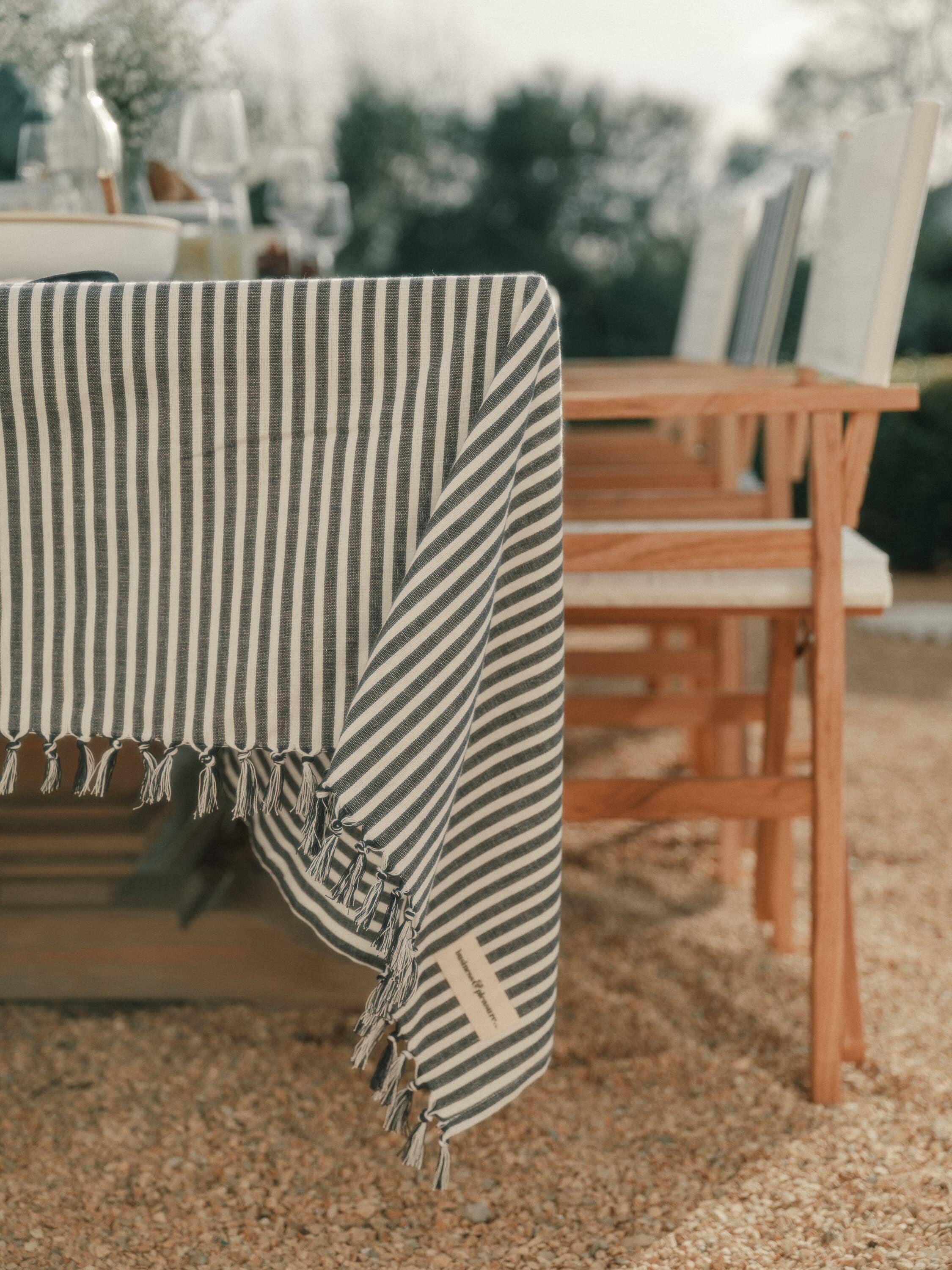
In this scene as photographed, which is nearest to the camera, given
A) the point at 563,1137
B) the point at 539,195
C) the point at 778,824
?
the point at 563,1137

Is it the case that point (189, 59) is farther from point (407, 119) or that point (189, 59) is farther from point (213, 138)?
point (407, 119)

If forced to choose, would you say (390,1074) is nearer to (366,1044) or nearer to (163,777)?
(366,1044)

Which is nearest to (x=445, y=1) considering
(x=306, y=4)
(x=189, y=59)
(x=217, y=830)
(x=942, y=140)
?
(x=306, y=4)

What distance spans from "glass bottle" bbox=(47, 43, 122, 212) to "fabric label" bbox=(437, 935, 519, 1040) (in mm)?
1056

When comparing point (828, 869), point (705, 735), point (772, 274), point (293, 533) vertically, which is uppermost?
point (772, 274)

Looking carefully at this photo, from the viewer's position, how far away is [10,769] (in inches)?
37.2

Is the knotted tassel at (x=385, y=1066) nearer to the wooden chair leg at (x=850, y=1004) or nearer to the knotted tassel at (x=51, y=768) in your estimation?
the knotted tassel at (x=51, y=768)

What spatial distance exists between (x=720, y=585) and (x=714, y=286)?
6.70 ft

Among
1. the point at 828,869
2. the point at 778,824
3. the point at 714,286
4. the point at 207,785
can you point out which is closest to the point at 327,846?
the point at 207,785

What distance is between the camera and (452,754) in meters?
0.89

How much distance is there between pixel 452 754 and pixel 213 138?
1.24 m

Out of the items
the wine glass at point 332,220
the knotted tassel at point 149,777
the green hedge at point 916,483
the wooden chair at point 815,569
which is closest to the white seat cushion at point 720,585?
the wooden chair at point 815,569

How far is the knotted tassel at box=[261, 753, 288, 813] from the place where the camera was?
92 centimetres

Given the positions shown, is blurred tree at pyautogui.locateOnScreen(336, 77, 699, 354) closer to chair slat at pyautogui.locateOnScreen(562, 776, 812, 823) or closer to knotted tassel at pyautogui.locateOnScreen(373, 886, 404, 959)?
chair slat at pyautogui.locateOnScreen(562, 776, 812, 823)
